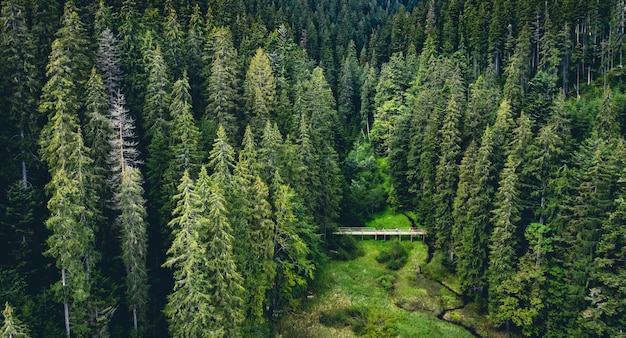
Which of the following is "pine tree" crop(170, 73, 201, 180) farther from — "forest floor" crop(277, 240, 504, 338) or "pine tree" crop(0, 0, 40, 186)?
"forest floor" crop(277, 240, 504, 338)

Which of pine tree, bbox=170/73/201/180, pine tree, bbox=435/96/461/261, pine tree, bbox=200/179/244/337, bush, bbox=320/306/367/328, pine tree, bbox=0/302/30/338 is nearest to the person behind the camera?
pine tree, bbox=0/302/30/338

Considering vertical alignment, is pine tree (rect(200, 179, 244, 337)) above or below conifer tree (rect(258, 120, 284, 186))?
below

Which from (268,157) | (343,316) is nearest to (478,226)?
(343,316)

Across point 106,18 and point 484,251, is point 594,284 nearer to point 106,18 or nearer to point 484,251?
point 484,251

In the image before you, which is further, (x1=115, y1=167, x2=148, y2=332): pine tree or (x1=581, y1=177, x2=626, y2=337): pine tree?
(x1=581, y1=177, x2=626, y2=337): pine tree

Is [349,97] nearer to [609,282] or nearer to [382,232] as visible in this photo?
[382,232]

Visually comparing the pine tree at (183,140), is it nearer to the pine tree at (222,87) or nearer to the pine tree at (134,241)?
the pine tree at (222,87)

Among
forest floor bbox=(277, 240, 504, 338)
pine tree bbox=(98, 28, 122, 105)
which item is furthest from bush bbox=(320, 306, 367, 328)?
pine tree bbox=(98, 28, 122, 105)
